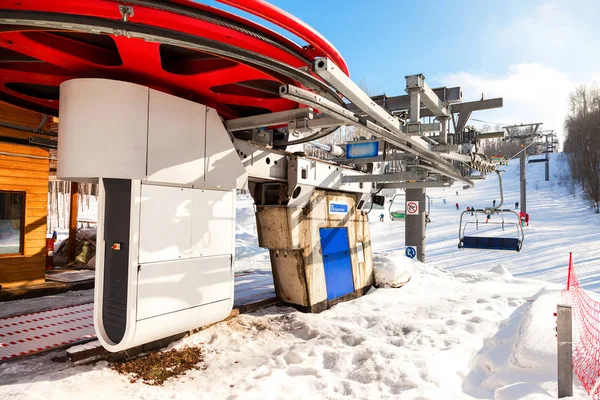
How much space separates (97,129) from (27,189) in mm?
5941

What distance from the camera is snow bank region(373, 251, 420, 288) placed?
335 inches

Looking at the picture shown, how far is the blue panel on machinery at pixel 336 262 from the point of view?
7129 mm

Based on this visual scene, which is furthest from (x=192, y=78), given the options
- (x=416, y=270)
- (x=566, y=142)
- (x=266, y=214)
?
(x=566, y=142)

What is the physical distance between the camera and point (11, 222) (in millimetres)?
7953

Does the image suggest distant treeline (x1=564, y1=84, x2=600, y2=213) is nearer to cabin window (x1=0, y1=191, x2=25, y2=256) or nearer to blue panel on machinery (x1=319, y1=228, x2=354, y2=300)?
blue panel on machinery (x1=319, y1=228, x2=354, y2=300)

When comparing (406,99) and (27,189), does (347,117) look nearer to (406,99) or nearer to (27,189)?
(406,99)

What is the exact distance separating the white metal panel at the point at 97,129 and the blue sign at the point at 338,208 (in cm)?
430

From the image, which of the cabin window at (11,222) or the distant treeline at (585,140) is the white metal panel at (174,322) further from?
the distant treeline at (585,140)

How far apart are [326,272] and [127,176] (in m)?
4.31

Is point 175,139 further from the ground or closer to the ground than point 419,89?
closer to the ground

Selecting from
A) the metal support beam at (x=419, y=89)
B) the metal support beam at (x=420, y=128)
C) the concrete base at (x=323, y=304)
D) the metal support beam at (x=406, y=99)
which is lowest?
the concrete base at (x=323, y=304)

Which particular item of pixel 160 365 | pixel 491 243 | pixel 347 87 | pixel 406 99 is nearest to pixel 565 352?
pixel 347 87

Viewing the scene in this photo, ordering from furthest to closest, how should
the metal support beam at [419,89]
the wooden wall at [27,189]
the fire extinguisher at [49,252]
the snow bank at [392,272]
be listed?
the fire extinguisher at [49,252] < the snow bank at [392,272] < the wooden wall at [27,189] < the metal support beam at [419,89]

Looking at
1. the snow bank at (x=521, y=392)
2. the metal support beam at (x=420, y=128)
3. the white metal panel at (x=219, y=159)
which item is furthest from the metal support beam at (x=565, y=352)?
the white metal panel at (x=219, y=159)
